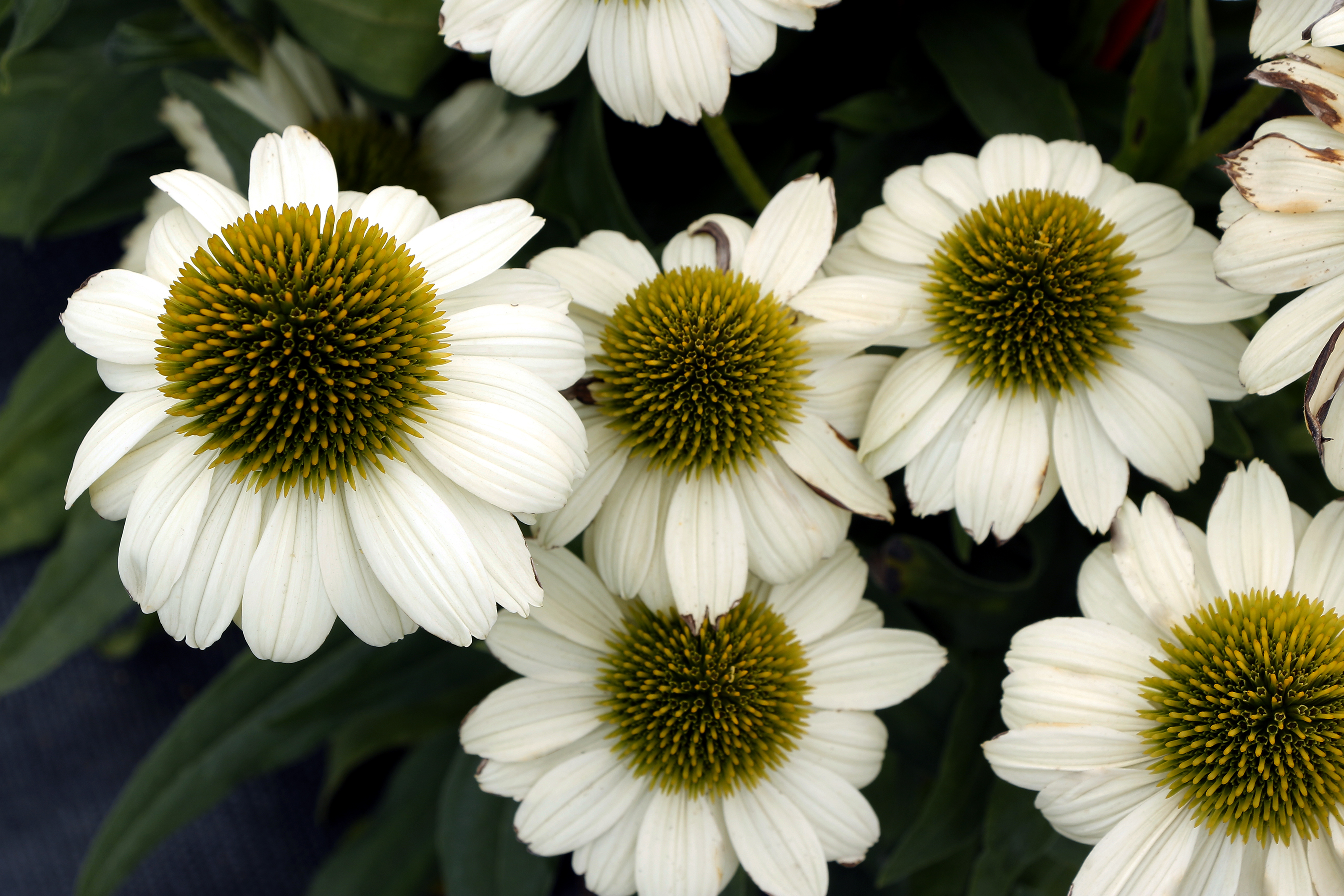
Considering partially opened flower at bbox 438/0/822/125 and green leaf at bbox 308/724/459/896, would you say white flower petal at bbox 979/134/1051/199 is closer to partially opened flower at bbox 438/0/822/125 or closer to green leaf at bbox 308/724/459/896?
partially opened flower at bbox 438/0/822/125

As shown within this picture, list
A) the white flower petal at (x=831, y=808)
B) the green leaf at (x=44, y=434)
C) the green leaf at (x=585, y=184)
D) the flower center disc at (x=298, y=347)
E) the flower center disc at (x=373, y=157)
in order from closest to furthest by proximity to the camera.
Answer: the flower center disc at (x=298, y=347) < the white flower petal at (x=831, y=808) < the green leaf at (x=585, y=184) < the flower center disc at (x=373, y=157) < the green leaf at (x=44, y=434)

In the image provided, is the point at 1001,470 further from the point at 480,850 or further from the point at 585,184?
the point at 480,850

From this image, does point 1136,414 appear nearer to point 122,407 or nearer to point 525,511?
point 525,511

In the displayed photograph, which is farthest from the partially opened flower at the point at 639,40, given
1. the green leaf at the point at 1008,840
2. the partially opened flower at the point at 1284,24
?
the green leaf at the point at 1008,840

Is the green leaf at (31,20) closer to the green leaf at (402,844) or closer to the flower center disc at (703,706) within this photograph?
the flower center disc at (703,706)

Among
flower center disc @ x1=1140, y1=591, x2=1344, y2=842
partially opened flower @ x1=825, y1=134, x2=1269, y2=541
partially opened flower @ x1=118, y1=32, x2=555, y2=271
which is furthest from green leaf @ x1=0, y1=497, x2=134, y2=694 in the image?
flower center disc @ x1=1140, y1=591, x2=1344, y2=842

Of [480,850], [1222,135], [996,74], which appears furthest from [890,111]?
[480,850]

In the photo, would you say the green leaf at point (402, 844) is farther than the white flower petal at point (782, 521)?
Yes
